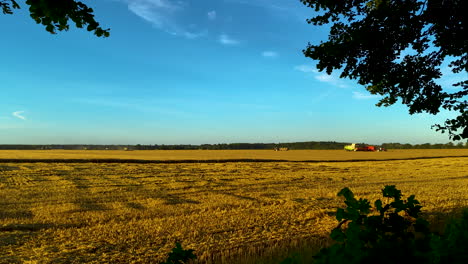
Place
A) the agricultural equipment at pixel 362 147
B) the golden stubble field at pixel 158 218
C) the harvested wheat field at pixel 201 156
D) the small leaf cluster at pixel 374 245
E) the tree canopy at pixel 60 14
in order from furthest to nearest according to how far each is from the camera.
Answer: the agricultural equipment at pixel 362 147
the harvested wheat field at pixel 201 156
the golden stubble field at pixel 158 218
the tree canopy at pixel 60 14
the small leaf cluster at pixel 374 245

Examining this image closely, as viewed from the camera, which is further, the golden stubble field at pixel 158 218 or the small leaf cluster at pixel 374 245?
the golden stubble field at pixel 158 218

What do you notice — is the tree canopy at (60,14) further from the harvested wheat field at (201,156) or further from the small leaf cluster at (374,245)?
the harvested wheat field at (201,156)

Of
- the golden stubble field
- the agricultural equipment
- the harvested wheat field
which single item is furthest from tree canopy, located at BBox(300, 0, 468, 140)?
the agricultural equipment

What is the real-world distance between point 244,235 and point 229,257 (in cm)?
141

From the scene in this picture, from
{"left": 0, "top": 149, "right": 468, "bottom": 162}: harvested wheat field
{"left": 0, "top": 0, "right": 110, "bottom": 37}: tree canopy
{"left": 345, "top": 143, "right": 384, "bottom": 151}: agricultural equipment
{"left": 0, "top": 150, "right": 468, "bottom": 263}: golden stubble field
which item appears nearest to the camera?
{"left": 0, "top": 0, "right": 110, "bottom": 37}: tree canopy

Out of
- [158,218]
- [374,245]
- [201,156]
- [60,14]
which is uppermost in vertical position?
[60,14]

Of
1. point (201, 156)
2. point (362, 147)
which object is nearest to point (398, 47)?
point (201, 156)

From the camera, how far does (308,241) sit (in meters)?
6.50

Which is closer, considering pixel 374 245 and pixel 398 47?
pixel 374 245

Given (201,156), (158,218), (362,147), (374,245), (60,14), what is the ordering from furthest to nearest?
1. (362,147)
2. (201,156)
3. (158,218)
4. (60,14)
5. (374,245)

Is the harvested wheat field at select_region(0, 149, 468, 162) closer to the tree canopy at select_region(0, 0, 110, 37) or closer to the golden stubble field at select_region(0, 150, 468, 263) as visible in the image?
the golden stubble field at select_region(0, 150, 468, 263)

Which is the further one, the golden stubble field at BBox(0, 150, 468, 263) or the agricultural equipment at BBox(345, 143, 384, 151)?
the agricultural equipment at BBox(345, 143, 384, 151)

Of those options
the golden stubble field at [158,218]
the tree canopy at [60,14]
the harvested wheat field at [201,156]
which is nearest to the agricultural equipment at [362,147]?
the harvested wheat field at [201,156]

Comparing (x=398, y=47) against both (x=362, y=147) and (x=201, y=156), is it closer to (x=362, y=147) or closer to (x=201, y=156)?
(x=201, y=156)
